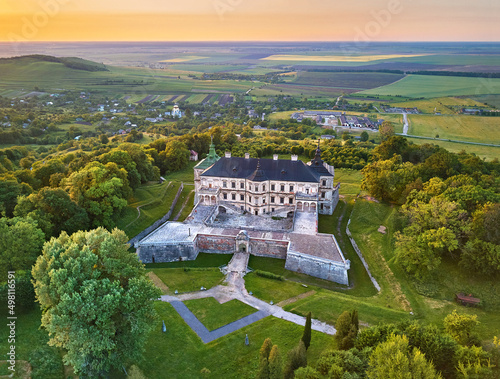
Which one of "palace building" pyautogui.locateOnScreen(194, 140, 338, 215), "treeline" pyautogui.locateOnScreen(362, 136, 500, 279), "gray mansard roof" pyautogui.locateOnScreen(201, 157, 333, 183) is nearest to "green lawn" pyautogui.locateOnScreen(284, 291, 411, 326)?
"treeline" pyautogui.locateOnScreen(362, 136, 500, 279)

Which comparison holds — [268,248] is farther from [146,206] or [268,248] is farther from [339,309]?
[146,206]

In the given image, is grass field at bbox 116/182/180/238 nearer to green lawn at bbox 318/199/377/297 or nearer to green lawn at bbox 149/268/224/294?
green lawn at bbox 149/268/224/294

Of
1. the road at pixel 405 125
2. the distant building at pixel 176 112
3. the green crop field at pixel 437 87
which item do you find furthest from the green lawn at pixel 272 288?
the green crop field at pixel 437 87

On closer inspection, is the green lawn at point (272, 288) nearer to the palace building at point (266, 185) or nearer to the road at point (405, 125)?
the palace building at point (266, 185)

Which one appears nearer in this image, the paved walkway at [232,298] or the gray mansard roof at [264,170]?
the paved walkway at [232,298]

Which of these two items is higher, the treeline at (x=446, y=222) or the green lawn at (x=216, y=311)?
the treeline at (x=446, y=222)
